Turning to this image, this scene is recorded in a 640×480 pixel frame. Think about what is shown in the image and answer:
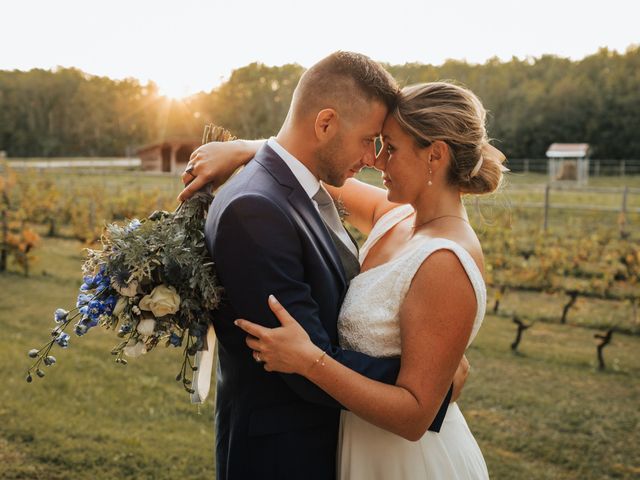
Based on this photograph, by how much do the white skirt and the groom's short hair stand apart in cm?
119

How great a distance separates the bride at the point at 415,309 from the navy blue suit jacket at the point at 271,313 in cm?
7

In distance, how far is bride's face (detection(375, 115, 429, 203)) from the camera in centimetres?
264

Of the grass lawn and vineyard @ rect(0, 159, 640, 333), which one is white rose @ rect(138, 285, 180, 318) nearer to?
the grass lawn

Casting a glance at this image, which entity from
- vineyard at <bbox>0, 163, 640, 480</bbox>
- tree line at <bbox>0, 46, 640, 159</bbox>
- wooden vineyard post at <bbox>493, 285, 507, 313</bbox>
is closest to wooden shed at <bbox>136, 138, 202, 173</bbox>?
tree line at <bbox>0, 46, 640, 159</bbox>

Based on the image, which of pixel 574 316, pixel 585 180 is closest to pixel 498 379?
pixel 574 316

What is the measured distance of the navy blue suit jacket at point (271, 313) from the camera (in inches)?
85.5

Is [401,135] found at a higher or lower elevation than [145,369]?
higher

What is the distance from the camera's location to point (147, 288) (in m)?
2.27

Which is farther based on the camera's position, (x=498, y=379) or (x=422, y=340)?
(x=498, y=379)

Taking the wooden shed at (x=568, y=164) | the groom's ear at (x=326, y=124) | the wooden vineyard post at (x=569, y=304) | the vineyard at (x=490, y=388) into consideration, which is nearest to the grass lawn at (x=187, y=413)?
the vineyard at (x=490, y=388)

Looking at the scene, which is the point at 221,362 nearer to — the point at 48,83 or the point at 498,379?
the point at 498,379

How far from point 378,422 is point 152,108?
237 ft

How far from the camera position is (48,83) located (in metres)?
68.2

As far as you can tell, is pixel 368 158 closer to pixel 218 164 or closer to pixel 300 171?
pixel 300 171
